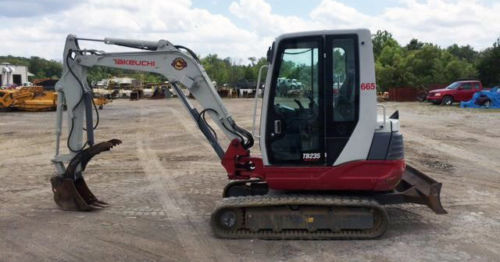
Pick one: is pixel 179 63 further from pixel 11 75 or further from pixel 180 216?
pixel 11 75

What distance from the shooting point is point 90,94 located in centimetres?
743

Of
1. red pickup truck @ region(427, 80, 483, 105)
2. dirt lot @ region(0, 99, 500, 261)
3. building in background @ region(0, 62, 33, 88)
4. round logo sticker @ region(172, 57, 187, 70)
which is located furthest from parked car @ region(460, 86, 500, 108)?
building in background @ region(0, 62, 33, 88)

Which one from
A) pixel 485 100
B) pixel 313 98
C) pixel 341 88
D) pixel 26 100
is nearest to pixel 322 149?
pixel 313 98

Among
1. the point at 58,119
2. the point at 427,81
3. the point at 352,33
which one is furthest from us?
the point at 427,81

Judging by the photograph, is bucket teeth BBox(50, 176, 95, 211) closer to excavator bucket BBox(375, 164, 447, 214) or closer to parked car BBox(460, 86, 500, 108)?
excavator bucket BBox(375, 164, 447, 214)

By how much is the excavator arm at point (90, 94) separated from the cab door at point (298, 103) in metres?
0.79

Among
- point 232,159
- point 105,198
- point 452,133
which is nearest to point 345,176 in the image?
point 232,159

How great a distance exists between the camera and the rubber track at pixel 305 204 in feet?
19.6

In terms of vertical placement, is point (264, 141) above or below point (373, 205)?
above

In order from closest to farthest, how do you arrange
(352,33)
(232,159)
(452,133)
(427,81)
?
(352,33) → (232,159) → (452,133) → (427,81)

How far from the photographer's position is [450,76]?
148 ft

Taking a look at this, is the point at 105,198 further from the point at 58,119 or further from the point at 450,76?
the point at 450,76

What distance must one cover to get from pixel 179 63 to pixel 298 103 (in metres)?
1.88

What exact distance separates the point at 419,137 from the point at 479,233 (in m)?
10.5
